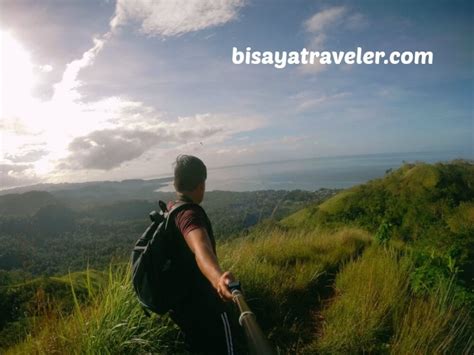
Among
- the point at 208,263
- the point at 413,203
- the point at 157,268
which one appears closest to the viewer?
the point at 208,263

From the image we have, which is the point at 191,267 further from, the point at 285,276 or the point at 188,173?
the point at 285,276

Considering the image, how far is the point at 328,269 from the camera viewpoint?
19.6ft

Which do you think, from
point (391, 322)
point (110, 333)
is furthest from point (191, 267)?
point (391, 322)

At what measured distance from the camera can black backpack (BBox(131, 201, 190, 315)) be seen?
225 cm

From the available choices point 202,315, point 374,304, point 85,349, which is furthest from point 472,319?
point 85,349

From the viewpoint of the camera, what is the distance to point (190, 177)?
2402 millimetres

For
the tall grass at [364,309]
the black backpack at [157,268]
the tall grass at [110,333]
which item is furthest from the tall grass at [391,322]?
the black backpack at [157,268]

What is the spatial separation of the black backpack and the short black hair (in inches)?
6.6

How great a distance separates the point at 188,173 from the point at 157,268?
25.3 inches

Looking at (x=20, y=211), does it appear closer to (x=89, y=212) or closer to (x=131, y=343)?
(x=89, y=212)

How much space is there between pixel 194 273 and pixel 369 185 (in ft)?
138

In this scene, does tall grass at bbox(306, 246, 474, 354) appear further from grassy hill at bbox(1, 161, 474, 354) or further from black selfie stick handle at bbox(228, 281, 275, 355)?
black selfie stick handle at bbox(228, 281, 275, 355)

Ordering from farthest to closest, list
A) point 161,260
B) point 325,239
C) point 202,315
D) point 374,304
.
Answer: point 325,239
point 374,304
point 202,315
point 161,260

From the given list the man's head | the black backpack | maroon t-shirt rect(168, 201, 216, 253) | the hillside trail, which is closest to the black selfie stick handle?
maroon t-shirt rect(168, 201, 216, 253)
